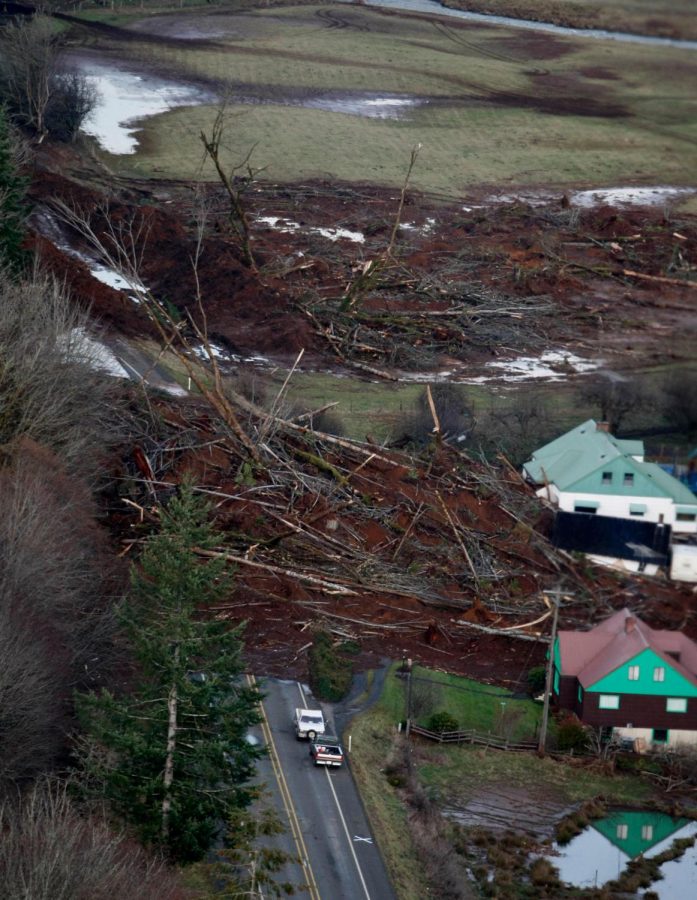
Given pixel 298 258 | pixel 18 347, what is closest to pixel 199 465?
pixel 18 347

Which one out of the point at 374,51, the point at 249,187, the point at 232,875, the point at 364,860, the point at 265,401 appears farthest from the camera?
the point at 374,51

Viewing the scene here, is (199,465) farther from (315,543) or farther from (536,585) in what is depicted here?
(536,585)

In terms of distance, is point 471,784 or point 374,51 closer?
point 471,784

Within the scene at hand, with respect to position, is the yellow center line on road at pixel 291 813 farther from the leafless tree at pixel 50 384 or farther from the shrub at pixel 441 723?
the leafless tree at pixel 50 384

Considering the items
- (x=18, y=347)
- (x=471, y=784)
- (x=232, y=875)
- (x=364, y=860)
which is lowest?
(x=471, y=784)

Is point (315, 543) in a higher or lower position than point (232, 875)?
lower

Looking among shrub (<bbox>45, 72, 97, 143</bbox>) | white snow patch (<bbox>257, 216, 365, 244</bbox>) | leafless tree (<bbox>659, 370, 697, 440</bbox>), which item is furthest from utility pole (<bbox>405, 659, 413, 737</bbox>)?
shrub (<bbox>45, 72, 97, 143</bbox>)

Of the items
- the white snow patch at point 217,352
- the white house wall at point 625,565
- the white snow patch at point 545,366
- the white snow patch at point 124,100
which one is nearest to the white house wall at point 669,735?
the white house wall at point 625,565

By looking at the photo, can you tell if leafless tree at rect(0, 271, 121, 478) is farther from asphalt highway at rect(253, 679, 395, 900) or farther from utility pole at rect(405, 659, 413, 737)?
utility pole at rect(405, 659, 413, 737)

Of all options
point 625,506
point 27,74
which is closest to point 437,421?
point 625,506
